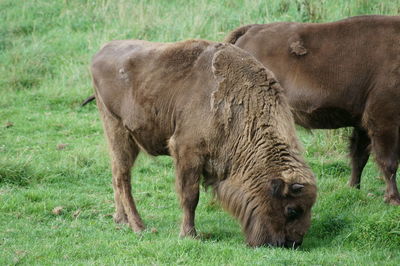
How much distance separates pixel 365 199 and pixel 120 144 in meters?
2.68

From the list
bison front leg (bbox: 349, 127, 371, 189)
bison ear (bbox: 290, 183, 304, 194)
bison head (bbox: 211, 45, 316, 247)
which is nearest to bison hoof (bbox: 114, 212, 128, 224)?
bison head (bbox: 211, 45, 316, 247)

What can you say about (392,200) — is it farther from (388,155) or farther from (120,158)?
(120,158)

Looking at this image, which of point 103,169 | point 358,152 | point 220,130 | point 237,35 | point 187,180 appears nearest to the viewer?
point 220,130

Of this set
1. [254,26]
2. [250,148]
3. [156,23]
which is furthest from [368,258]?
[156,23]

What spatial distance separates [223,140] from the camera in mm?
6254

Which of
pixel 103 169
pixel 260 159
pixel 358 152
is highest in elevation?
pixel 260 159

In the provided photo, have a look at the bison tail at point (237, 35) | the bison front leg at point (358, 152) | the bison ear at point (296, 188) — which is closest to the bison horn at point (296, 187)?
the bison ear at point (296, 188)

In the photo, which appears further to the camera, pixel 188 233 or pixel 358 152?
pixel 358 152

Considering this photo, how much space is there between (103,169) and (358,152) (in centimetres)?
315

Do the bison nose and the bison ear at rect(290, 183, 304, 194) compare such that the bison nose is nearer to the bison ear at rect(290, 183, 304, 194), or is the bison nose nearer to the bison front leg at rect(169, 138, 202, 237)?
the bison ear at rect(290, 183, 304, 194)

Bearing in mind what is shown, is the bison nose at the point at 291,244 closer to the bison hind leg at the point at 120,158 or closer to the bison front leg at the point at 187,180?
the bison front leg at the point at 187,180

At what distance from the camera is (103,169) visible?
8.70 meters

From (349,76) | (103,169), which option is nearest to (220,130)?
(349,76)

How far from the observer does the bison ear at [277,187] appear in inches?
233
